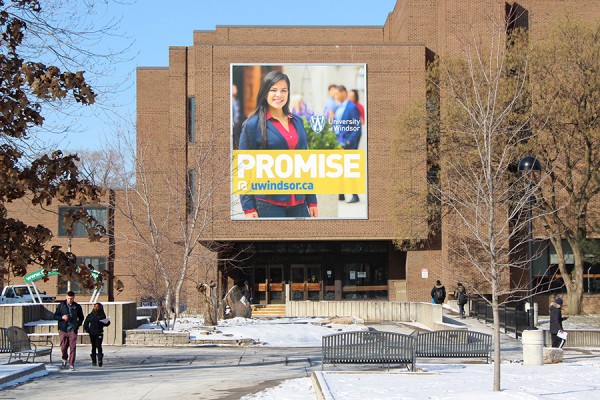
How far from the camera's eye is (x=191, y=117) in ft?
178

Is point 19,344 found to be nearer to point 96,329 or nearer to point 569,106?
point 96,329

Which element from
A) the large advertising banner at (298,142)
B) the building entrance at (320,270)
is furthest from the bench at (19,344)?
the building entrance at (320,270)

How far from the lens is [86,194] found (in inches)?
452

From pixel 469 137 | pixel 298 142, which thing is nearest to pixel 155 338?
pixel 469 137

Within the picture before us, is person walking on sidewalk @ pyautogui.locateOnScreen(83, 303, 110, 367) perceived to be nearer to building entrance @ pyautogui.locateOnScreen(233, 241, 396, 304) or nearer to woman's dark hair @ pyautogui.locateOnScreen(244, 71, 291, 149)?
woman's dark hair @ pyautogui.locateOnScreen(244, 71, 291, 149)

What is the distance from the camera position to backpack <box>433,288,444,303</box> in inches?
1588

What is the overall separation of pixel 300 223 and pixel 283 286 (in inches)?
308

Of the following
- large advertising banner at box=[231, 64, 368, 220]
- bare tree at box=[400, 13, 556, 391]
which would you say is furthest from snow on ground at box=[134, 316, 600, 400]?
large advertising banner at box=[231, 64, 368, 220]

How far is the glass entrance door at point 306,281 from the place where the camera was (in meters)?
57.5

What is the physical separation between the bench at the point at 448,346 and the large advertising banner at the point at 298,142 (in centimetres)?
2943

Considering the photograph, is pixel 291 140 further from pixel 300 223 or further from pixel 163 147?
pixel 163 147

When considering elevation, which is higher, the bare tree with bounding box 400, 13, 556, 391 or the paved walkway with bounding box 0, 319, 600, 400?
the bare tree with bounding box 400, 13, 556, 391

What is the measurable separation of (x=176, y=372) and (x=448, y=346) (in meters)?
6.59

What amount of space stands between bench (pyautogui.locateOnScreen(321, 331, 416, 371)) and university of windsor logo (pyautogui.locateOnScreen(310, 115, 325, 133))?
104ft
